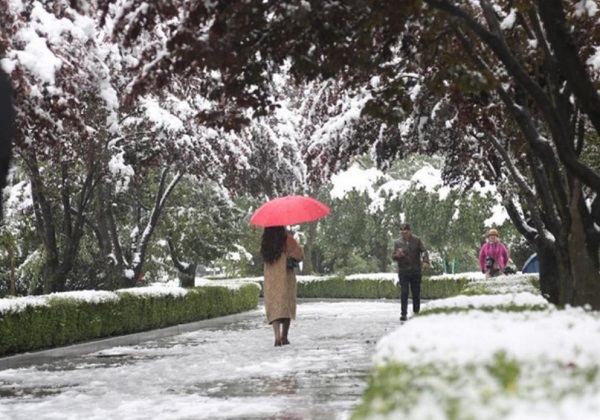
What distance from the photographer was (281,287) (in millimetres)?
13594

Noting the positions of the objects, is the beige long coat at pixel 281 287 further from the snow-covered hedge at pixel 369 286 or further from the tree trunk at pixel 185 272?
the snow-covered hedge at pixel 369 286

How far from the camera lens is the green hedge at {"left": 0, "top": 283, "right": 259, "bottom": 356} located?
12898 millimetres

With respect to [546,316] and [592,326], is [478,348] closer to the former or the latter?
[592,326]

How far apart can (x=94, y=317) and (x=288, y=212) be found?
3954 millimetres

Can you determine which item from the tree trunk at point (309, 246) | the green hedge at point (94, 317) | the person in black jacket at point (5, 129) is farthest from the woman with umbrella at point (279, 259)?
the tree trunk at point (309, 246)

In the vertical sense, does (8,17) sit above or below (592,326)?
above

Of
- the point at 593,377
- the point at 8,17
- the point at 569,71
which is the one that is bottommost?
the point at 593,377

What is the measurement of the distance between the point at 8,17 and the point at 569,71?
6.76 metres

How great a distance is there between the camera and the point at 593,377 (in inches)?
111

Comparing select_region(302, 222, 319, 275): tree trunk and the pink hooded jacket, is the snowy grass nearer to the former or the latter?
the pink hooded jacket

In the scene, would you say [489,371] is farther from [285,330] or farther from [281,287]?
[285,330]

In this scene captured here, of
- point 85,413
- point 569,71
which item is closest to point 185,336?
point 85,413

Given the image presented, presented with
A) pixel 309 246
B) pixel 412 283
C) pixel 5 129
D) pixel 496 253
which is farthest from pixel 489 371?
pixel 309 246

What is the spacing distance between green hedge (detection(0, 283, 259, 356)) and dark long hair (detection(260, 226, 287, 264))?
317 centimetres
